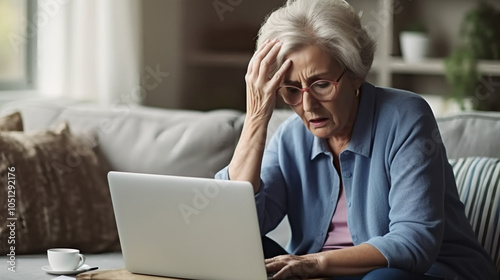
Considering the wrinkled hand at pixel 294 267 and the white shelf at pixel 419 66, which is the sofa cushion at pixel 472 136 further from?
the white shelf at pixel 419 66

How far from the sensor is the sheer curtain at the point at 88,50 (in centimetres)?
350

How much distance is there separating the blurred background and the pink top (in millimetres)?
1833

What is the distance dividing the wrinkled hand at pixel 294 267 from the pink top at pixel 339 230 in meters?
0.30

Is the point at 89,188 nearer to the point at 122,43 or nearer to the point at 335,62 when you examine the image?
the point at 335,62

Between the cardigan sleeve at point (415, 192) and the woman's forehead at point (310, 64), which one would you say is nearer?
the cardigan sleeve at point (415, 192)

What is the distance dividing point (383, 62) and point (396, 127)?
6.90ft

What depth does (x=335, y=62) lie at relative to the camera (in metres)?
1.77

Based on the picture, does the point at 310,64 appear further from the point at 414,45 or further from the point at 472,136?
the point at 414,45

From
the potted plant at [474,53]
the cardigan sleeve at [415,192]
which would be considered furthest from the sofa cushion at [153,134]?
the potted plant at [474,53]

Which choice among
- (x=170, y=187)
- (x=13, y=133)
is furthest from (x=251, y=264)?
(x=13, y=133)

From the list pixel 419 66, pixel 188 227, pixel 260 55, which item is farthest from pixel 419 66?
pixel 188 227

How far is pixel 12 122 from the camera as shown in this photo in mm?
2459

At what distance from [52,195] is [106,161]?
0.27 meters

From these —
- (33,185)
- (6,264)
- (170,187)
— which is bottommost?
(6,264)
